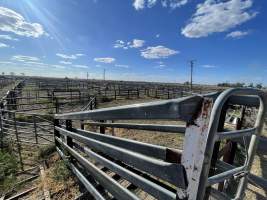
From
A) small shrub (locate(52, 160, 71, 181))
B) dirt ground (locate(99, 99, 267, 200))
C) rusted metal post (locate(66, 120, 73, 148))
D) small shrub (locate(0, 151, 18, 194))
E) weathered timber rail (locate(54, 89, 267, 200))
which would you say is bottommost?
small shrub (locate(0, 151, 18, 194))

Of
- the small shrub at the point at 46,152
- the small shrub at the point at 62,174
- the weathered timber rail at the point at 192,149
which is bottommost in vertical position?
the small shrub at the point at 46,152

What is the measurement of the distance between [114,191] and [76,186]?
5.75 feet

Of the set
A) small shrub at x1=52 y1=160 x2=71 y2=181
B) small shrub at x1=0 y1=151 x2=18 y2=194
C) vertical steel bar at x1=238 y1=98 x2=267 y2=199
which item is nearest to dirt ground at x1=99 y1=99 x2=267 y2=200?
vertical steel bar at x1=238 y1=98 x2=267 y2=199

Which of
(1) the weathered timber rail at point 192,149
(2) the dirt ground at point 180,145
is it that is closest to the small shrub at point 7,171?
(1) the weathered timber rail at point 192,149

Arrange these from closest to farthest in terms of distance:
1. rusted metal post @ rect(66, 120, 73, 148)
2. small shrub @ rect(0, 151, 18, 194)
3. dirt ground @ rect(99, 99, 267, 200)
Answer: dirt ground @ rect(99, 99, 267, 200), rusted metal post @ rect(66, 120, 73, 148), small shrub @ rect(0, 151, 18, 194)

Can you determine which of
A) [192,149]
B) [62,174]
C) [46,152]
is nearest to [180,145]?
[62,174]

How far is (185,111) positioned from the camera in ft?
3.73

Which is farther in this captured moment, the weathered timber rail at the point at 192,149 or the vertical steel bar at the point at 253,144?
the vertical steel bar at the point at 253,144

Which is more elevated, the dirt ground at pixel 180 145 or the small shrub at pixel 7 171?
the dirt ground at pixel 180 145

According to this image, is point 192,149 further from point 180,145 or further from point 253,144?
point 180,145

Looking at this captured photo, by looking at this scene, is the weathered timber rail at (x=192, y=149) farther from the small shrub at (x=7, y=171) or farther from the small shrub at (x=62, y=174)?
the small shrub at (x=7, y=171)

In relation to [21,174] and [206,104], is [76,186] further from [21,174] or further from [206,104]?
[206,104]

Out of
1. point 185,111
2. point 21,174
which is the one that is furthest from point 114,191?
point 21,174

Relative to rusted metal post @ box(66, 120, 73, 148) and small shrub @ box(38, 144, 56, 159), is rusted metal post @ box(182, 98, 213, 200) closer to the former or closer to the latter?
rusted metal post @ box(66, 120, 73, 148)
